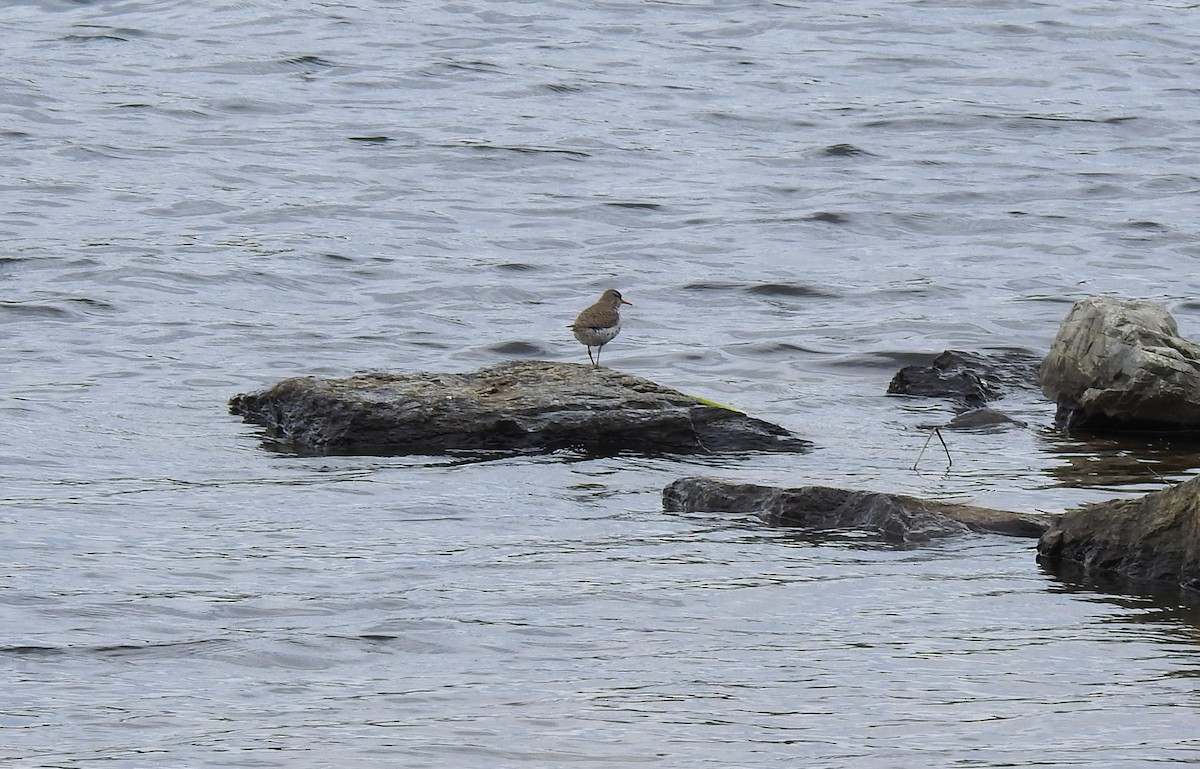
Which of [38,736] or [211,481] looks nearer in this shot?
[38,736]

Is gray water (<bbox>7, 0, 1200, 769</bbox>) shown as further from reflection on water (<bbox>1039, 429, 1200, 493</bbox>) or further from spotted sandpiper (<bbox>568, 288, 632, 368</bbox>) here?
spotted sandpiper (<bbox>568, 288, 632, 368</bbox>)

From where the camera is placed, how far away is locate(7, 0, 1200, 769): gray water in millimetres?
5711

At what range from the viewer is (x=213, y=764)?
5.15 metres

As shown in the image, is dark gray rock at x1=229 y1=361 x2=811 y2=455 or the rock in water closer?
dark gray rock at x1=229 y1=361 x2=811 y2=455

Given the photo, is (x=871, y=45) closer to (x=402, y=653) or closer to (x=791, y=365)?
(x=791, y=365)

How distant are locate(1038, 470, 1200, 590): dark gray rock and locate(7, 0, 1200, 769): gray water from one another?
6.0 inches

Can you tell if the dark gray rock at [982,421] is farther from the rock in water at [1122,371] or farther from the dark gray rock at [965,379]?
the dark gray rock at [965,379]

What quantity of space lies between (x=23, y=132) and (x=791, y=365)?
31.7 feet

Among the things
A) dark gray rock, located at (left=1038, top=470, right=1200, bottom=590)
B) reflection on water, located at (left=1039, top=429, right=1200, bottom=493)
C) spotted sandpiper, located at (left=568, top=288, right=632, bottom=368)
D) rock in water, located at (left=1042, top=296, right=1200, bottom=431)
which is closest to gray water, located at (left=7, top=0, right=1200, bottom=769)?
reflection on water, located at (left=1039, top=429, right=1200, bottom=493)

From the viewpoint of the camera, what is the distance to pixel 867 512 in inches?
305

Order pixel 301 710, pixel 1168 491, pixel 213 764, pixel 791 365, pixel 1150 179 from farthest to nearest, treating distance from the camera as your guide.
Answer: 1. pixel 1150 179
2. pixel 791 365
3. pixel 1168 491
4. pixel 301 710
5. pixel 213 764

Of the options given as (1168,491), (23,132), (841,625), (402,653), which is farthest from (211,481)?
(23,132)

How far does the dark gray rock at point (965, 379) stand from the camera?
1112 cm

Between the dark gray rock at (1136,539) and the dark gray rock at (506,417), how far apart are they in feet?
8.28
